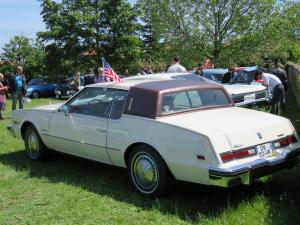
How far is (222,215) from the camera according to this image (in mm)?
5191

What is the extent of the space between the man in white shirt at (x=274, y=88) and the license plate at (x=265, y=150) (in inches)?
263

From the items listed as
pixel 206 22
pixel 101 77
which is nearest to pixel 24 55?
pixel 206 22

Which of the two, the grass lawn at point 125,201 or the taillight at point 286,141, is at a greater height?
the taillight at point 286,141

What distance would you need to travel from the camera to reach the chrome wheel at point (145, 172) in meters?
5.84

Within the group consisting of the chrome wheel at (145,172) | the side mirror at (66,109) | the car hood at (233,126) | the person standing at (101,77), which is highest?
the person standing at (101,77)

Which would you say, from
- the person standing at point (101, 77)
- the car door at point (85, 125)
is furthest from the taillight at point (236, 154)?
the person standing at point (101, 77)

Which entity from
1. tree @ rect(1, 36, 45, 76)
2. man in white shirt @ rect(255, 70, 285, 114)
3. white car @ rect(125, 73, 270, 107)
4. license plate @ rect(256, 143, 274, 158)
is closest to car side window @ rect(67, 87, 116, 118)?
license plate @ rect(256, 143, 274, 158)

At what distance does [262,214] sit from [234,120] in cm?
120

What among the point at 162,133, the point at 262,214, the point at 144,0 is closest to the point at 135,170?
the point at 162,133

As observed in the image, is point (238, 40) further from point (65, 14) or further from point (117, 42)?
point (65, 14)

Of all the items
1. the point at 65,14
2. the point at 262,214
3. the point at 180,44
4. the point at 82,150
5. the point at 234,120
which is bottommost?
the point at 262,214

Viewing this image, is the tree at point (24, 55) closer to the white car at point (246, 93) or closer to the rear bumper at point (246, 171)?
the white car at point (246, 93)

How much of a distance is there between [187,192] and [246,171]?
1.17m

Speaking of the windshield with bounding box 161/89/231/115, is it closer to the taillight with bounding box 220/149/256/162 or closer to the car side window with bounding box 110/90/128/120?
the car side window with bounding box 110/90/128/120
